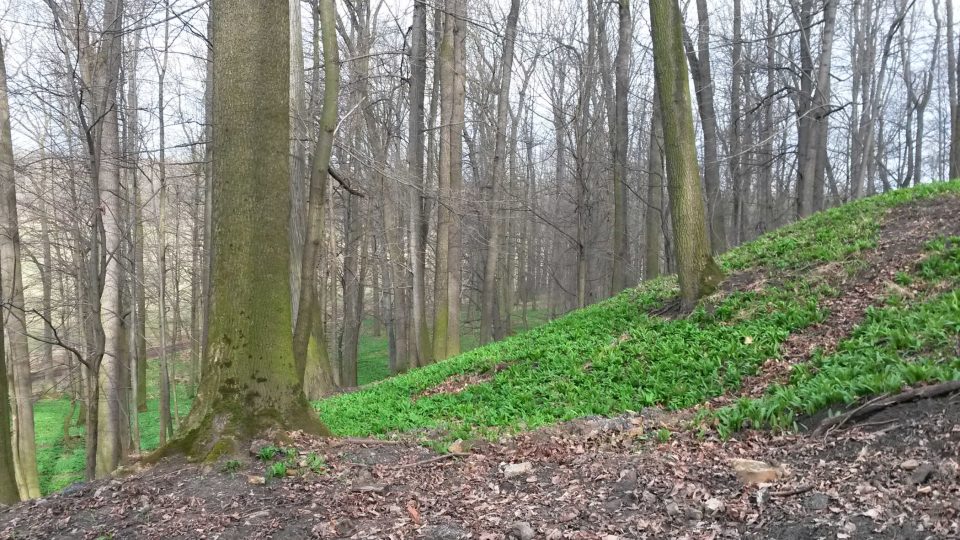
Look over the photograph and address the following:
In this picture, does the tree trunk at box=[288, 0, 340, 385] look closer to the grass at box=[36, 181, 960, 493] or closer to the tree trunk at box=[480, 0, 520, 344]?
the grass at box=[36, 181, 960, 493]

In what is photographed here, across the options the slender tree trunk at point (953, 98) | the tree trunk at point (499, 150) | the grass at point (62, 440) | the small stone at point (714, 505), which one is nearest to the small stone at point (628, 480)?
the small stone at point (714, 505)

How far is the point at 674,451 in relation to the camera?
4461 mm

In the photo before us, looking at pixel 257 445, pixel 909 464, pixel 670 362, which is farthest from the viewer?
pixel 670 362

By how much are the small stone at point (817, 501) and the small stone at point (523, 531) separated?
4.85ft

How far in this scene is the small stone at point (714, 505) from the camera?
11.1 feet

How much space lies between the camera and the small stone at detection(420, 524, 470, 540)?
3559 mm

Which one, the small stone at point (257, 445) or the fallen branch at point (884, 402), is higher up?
the fallen branch at point (884, 402)

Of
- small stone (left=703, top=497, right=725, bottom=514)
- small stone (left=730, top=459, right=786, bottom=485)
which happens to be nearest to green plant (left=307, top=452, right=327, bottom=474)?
small stone (left=703, top=497, right=725, bottom=514)

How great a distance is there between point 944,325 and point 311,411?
5.41 meters

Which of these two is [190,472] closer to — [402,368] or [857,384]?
[857,384]

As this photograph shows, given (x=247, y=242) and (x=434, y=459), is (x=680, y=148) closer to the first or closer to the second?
(x=434, y=459)

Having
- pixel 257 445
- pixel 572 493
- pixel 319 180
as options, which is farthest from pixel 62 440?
pixel 572 493

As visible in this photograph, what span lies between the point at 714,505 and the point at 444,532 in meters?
1.58

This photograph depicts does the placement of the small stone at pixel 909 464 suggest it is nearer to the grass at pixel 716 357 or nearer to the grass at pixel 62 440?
the grass at pixel 716 357
